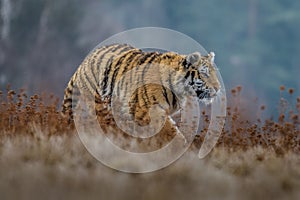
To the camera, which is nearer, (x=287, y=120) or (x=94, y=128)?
(x=94, y=128)

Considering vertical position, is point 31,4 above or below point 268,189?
above

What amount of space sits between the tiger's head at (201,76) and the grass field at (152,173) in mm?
360

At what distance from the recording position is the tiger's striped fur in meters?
7.23

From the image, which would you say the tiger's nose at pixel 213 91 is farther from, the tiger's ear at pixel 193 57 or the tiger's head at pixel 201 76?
the tiger's ear at pixel 193 57

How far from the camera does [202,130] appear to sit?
24.8 feet

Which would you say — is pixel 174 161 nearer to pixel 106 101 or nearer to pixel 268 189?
pixel 268 189

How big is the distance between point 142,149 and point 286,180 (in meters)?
1.62

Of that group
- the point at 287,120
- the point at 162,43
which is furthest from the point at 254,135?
the point at 162,43

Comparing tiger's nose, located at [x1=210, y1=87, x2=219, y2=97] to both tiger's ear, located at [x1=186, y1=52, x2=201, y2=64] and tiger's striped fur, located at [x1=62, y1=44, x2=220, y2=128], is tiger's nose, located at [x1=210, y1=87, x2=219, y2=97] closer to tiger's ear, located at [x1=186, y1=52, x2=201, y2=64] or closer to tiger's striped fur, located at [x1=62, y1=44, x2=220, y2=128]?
tiger's striped fur, located at [x1=62, y1=44, x2=220, y2=128]

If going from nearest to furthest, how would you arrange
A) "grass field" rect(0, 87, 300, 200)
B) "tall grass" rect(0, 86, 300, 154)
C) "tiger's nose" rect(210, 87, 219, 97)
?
"grass field" rect(0, 87, 300, 200) → "tall grass" rect(0, 86, 300, 154) → "tiger's nose" rect(210, 87, 219, 97)

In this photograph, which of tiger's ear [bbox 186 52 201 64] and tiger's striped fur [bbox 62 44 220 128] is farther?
tiger's ear [bbox 186 52 201 64]

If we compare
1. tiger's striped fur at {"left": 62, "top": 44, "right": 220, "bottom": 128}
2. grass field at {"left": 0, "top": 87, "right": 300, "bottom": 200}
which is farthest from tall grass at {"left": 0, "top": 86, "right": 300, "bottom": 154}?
tiger's striped fur at {"left": 62, "top": 44, "right": 220, "bottom": 128}

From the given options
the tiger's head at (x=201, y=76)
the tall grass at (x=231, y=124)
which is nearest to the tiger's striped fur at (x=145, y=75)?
the tiger's head at (x=201, y=76)

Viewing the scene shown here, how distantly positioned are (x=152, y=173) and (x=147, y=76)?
2.22m
